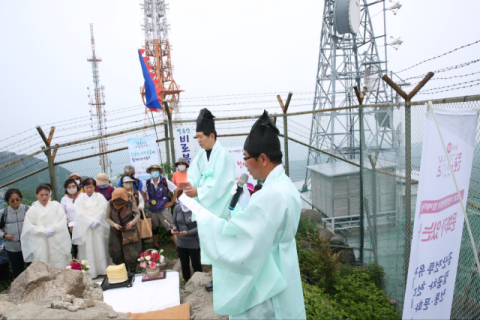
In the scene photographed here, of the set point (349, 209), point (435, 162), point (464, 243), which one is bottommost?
point (349, 209)

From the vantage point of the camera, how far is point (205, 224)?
6.61ft

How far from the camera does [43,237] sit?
497 cm

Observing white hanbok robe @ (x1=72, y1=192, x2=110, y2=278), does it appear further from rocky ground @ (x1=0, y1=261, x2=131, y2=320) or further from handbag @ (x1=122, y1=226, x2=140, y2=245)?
rocky ground @ (x1=0, y1=261, x2=131, y2=320)

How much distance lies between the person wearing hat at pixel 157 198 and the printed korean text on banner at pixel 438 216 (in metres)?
4.46

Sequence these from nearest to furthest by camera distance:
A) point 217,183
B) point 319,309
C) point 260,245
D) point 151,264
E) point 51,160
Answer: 1. point 260,245
2. point 319,309
3. point 217,183
4. point 151,264
5. point 51,160

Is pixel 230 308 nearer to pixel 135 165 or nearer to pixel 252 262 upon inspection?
pixel 252 262

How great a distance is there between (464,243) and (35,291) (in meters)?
4.70

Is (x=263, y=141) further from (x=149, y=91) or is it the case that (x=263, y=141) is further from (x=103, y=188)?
(x=149, y=91)

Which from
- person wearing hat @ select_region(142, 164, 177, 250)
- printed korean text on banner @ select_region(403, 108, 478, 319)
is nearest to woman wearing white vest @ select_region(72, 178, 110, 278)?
person wearing hat @ select_region(142, 164, 177, 250)

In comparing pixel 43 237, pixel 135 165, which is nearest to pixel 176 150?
pixel 135 165

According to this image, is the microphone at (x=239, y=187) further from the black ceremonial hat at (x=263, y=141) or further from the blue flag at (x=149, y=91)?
the blue flag at (x=149, y=91)

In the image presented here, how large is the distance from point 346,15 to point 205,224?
11.8 m

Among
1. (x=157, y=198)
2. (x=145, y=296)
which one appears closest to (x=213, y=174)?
(x=145, y=296)

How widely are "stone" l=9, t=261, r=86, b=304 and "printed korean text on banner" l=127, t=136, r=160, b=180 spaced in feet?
9.30
